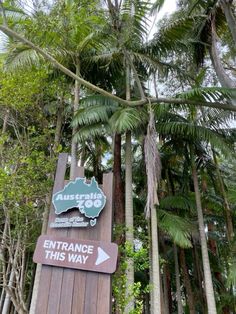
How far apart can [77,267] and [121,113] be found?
4.10m

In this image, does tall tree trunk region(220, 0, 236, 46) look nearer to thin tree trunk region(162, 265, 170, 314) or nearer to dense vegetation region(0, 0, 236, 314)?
dense vegetation region(0, 0, 236, 314)

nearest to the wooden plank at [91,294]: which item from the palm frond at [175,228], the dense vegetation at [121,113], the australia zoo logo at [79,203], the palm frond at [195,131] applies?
the australia zoo logo at [79,203]

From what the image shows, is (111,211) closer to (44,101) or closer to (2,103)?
(2,103)

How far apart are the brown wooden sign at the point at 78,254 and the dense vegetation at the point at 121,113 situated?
6.56 feet

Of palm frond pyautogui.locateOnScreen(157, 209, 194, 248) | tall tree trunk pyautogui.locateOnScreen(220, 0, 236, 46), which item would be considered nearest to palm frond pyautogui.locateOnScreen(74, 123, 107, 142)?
palm frond pyautogui.locateOnScreen(157, 209, 194, 248)

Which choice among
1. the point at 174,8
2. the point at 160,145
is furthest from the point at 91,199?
the point at 174,8

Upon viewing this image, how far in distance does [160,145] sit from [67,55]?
4040 millimetres

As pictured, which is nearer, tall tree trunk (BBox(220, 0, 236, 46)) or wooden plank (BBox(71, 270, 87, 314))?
wooden plank (BBox(71, 270, 87, 314))

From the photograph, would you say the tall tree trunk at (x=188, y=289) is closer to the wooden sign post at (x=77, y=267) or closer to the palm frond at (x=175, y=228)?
the palm frond at (x=175, y=228)

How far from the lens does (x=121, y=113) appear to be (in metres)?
6.54

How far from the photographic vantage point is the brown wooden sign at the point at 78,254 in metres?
3.04

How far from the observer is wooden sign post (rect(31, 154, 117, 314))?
2.95 m

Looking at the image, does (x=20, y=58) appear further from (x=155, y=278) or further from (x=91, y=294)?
(x=91, y=294)

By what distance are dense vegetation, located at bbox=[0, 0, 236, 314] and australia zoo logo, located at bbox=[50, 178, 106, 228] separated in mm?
2011
